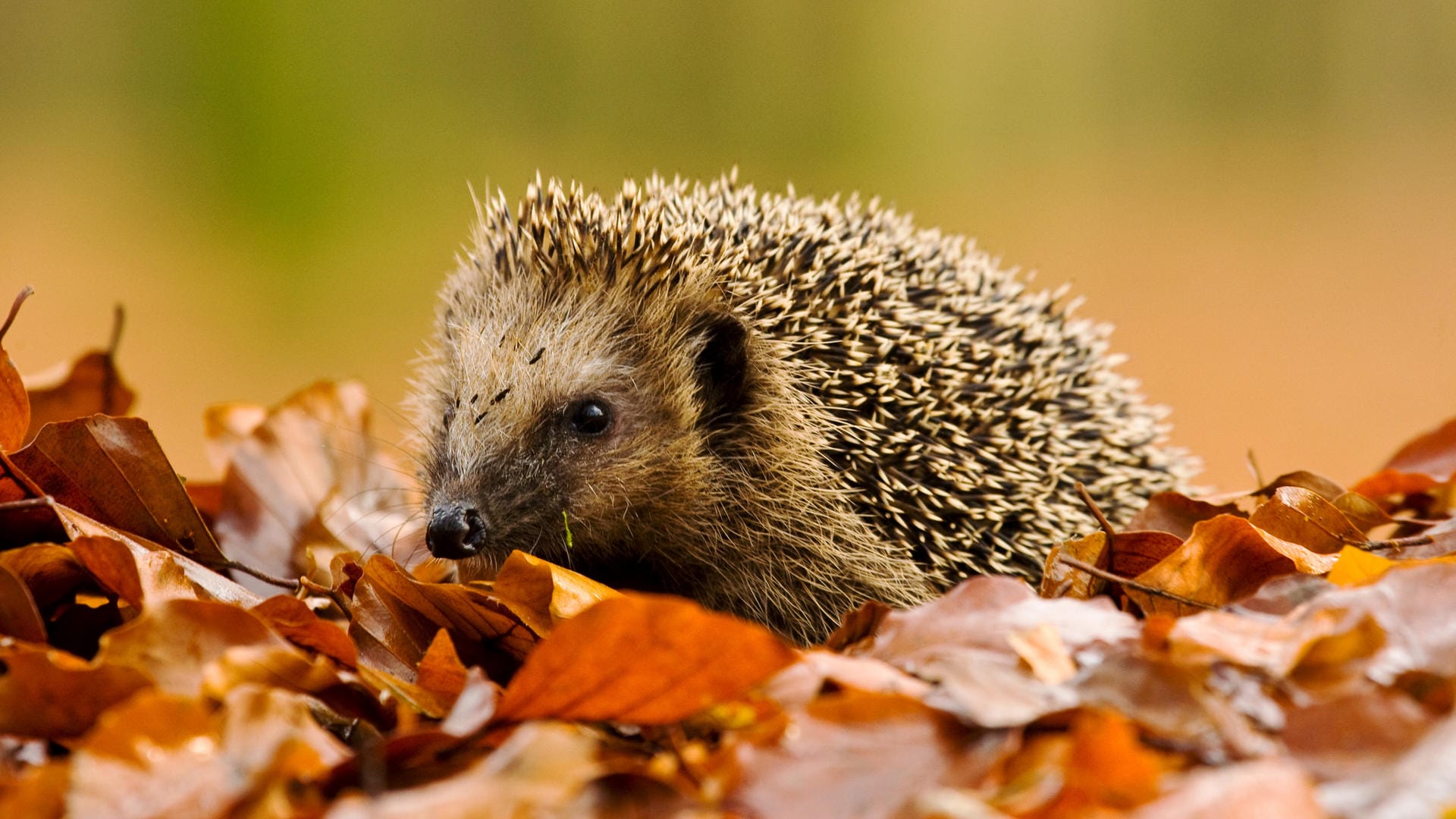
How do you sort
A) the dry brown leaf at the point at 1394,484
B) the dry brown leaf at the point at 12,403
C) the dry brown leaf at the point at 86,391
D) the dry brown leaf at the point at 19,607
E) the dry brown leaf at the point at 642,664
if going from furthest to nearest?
the dry brown leaf at the point at 1394,484, the dry brown leaf at the point at 86,391, the dry brown leaf at the point at 12,403, the dry brown leaf at the point at 19,607, the dry brown leaf at the point at 642,664

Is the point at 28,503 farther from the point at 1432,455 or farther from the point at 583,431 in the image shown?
the point at 1432,455

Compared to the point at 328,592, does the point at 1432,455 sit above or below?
above

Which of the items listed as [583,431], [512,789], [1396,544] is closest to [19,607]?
[512,789]

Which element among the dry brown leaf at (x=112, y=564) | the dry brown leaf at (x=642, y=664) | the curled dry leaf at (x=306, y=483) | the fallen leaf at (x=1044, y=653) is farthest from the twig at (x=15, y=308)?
the fallen leaf at (x=1044, y=653)

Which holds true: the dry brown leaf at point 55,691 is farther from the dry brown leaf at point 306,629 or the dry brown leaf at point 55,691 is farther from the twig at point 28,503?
the twig at point 28,503

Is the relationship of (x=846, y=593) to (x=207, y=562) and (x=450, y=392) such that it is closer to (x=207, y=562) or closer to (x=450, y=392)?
(x=450, y=392)

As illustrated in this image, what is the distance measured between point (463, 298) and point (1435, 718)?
4.93ft

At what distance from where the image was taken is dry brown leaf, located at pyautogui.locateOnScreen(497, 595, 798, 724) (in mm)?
1001

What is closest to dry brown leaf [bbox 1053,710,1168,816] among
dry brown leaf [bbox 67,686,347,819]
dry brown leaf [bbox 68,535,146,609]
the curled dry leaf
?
dry brown leaf [bbox 67,686,347,819]

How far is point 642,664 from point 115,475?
85 cm

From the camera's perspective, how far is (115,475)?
1502 millimetres

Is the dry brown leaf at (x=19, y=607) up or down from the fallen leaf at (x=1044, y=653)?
down

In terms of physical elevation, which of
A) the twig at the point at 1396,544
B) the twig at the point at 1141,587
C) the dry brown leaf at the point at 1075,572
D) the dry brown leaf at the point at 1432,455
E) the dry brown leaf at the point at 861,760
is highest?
the dry brown leaf at the point at 1432,455

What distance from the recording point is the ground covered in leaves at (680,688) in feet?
2.99
